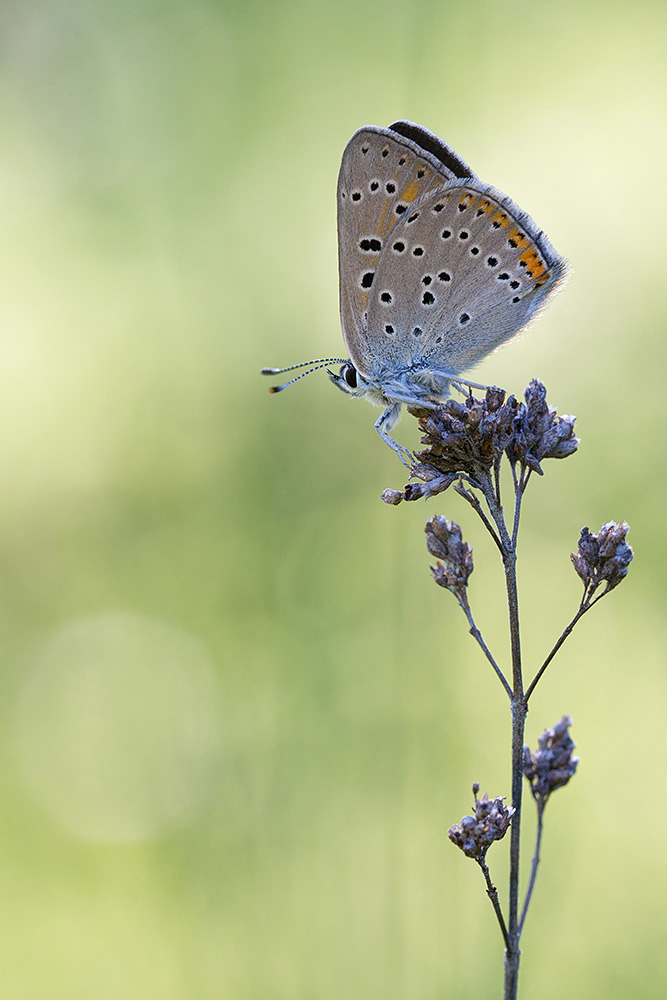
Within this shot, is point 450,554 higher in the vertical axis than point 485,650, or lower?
higher

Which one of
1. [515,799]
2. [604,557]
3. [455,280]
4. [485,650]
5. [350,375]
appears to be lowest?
[515,799]

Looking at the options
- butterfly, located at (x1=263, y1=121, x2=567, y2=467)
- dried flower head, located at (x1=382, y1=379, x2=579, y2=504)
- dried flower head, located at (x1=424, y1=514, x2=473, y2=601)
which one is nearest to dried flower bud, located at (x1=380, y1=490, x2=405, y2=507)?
dried flower head, located at (x1=382, y1=379, x2=579, y2=504)

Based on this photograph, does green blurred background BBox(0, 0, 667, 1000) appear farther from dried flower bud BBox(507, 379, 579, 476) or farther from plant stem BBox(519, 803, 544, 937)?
dried flower bud BBox(507, 379, 579, 476)

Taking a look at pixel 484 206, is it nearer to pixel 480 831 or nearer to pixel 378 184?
pixel 378 184

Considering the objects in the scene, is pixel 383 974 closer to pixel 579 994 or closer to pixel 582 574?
pixel 579 994

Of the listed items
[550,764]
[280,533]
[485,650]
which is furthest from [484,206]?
[280,533]

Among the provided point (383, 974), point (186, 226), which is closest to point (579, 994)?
point (383, 974)
